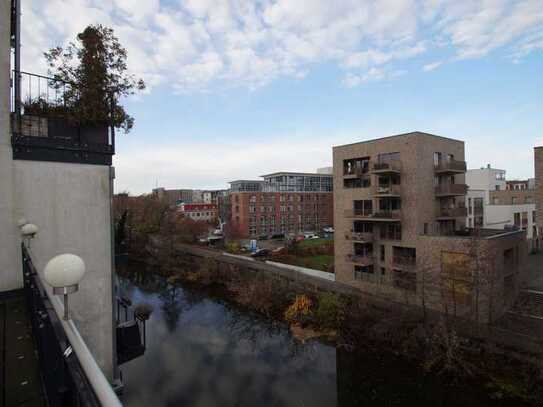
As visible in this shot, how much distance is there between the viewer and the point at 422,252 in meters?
17.9

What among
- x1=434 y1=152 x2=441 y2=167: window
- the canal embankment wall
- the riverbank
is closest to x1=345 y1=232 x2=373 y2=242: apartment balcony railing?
the canal embankment wall

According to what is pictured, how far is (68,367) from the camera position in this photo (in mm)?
1819

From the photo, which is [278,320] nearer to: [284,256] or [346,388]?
[346,388]

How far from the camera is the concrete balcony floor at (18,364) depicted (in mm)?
2664

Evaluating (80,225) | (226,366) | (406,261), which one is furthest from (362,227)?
(80,225)

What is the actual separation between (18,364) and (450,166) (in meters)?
22.2

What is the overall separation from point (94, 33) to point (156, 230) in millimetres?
36376

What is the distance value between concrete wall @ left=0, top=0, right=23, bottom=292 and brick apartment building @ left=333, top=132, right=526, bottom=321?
16522 mm

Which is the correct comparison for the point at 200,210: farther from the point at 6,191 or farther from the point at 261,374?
the point at 6,191

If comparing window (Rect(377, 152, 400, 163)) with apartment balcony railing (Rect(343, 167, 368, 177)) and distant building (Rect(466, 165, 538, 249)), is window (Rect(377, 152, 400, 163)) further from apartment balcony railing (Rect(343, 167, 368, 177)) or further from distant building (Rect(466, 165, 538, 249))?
distant building (Rect(466, 165, 538, 249))

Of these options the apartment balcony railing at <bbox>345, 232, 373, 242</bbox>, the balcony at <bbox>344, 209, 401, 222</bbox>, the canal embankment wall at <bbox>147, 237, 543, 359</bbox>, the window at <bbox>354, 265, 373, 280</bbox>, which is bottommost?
the canal embankment wall at <bbox>147, 237, 543, 359</bbox>

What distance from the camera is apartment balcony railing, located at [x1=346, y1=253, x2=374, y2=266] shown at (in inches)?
820

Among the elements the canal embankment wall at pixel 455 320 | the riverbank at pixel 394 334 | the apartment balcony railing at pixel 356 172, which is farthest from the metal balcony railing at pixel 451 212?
the riverbank at pixel 394 334

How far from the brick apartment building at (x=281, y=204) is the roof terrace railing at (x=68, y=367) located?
41.9 m
